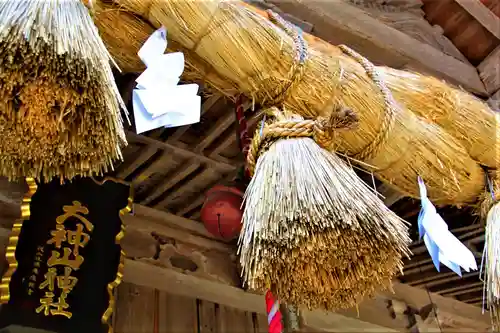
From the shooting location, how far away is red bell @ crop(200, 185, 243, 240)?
1.67m

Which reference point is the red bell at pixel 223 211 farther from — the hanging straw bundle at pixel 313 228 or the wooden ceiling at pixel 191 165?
the hanging straw bundle at pixel 313 228

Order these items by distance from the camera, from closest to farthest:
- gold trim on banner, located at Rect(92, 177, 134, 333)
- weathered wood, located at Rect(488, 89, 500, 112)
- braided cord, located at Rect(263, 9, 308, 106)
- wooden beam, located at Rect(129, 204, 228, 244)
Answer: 1. braided cord, located at Rect(263, 9, 308, 106)
2. gold trim on banner, located at Rect(92, 177, 134, 333)
3. wooden beam, located at Rect(129, 204, 228, 244)
4. weathered wood, located at Rect(488, 89, 500, 112)

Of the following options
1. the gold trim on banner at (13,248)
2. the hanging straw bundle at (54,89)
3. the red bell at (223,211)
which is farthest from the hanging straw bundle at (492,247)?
the gold trim on banner at (13,248)

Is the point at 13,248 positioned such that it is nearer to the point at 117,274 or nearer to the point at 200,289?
the point at 117,274

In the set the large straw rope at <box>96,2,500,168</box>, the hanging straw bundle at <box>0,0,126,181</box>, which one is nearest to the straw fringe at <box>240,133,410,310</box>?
the hanging straw bundle at <box>0,0,126,181</box>

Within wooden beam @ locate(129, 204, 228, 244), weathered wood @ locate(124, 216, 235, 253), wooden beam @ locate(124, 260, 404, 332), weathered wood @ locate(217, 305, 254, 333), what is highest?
wooden beam @ locate(129, 204, 228, 244)

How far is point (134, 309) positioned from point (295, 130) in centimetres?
106

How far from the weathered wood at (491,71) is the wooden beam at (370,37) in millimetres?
92

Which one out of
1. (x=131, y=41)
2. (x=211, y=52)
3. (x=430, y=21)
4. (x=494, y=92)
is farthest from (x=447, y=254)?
(x=430, y=21)

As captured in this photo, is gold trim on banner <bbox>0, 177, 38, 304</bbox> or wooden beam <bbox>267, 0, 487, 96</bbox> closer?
gold trim on banner <bbox>0, 177, 38, 304</bbox>

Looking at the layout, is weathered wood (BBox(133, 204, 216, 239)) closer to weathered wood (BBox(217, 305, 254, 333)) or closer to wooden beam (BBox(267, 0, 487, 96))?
weathered wood (BBox(217, 305, 254, 333))

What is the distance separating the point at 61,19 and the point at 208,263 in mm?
1338

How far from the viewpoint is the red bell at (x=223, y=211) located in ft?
5.48

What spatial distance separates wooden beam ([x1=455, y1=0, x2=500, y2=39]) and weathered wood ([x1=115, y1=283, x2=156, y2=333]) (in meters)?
1.94
